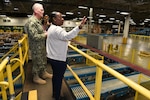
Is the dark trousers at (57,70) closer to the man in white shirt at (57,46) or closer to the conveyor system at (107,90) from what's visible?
the man in white shirt at (57,46)

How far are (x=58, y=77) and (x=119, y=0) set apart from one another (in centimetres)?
960

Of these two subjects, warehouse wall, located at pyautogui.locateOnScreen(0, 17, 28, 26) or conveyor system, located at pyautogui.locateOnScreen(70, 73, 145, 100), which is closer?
conveyor system, located at pyautogui.locateOnScreen(70, 73, 145, 100)

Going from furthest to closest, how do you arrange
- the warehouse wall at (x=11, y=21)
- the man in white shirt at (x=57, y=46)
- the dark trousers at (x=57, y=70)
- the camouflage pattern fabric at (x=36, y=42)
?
the warehouse wall at (x=11, y=21) < the camouflage pattern fabric at (x=36, y=42) < the dark trousers at (x=57, y=70) < the man in white shirt at (x=57, y=46)

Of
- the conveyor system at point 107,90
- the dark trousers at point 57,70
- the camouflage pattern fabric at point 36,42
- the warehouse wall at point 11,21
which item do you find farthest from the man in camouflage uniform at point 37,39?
the warehouse wall at point 11,21

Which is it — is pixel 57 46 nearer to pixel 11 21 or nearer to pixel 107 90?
pixel 107 90

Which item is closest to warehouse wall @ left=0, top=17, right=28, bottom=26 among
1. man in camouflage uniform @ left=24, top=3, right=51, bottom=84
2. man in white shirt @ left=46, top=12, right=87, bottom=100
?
man in camouflage uniform @ left=24, top=3, right=51, bottom=84

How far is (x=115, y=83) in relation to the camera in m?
4.70

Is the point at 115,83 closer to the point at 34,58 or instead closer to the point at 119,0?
the point at 34,58

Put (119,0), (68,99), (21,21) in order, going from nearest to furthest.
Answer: (68,99)
(119,0)
(21,21)

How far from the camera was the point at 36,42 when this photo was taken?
233 centimetres

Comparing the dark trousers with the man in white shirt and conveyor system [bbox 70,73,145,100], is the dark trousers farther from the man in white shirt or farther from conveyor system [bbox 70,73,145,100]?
conveyor system [bbox 70,73,145,100]

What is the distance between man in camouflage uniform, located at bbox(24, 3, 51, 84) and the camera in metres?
2.16

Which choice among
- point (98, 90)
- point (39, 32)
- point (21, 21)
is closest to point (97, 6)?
point (39, 32)

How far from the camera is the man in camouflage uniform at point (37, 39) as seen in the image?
2.16 m
